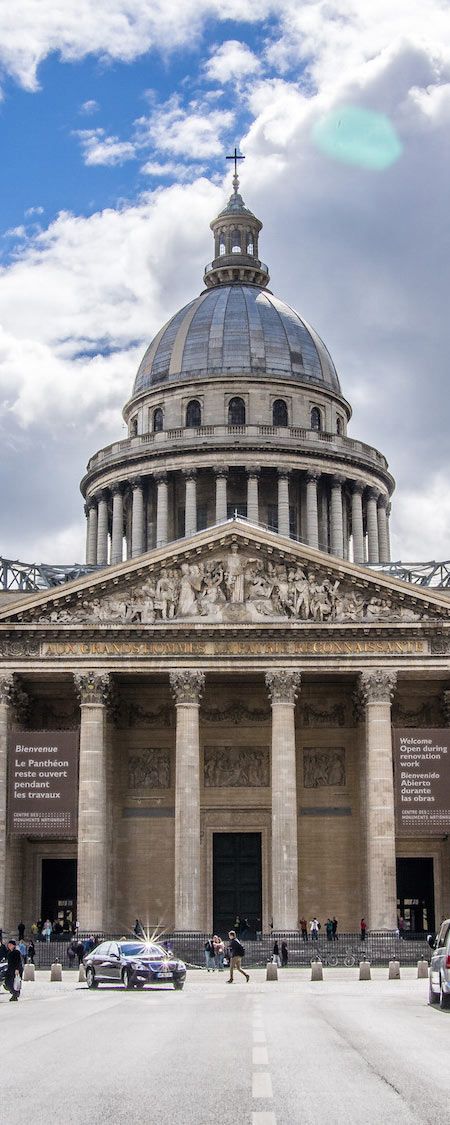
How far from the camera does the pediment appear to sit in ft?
183

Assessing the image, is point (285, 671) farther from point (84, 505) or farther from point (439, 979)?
Answer: point (84, 505)

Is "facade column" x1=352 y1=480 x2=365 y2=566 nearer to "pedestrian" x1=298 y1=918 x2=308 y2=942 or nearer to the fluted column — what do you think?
the fluted column

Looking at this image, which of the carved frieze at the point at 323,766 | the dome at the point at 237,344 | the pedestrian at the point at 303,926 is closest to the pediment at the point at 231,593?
the carved frieze at the point at 323,766

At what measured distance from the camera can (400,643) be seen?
184ft

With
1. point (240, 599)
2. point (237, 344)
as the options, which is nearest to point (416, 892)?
point (240, 599)

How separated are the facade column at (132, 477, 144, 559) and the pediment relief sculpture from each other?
23460 millimetres

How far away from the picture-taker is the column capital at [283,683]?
55.4 metres

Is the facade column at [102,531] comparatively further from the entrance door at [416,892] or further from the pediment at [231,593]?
the entrance door at [416,892]

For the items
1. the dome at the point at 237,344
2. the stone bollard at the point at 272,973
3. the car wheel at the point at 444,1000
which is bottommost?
the stone bollard at the point at 272,973

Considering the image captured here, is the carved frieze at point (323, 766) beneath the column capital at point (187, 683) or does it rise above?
beneath

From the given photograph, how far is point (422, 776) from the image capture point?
2058 inches

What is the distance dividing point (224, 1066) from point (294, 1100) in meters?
3.08

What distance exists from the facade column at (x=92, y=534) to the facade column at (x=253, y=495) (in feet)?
34.6

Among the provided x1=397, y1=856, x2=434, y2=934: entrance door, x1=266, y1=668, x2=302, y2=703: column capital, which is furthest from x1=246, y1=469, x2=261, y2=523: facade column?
x1=397, y1=856, x2=434, y2=934: entrance door
